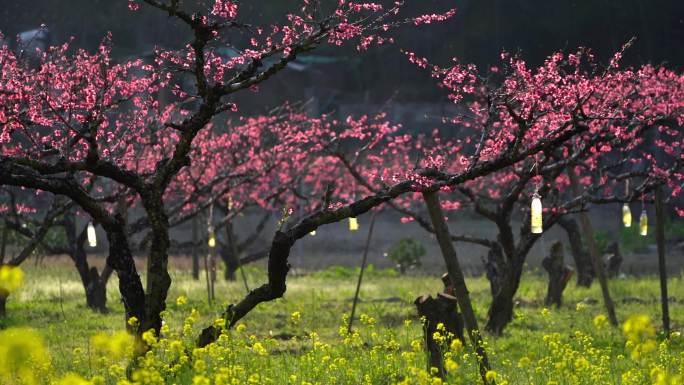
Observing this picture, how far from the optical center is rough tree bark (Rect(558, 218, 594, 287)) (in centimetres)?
2553

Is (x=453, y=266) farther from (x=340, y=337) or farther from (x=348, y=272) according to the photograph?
(x=348, y=272)

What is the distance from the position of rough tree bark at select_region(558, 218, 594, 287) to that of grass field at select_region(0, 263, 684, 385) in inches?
17.3

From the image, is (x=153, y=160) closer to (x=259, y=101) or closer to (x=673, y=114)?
(x=673, y=114)

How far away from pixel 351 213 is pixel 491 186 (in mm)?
32548

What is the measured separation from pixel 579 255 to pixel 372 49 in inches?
994

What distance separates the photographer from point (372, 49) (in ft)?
161

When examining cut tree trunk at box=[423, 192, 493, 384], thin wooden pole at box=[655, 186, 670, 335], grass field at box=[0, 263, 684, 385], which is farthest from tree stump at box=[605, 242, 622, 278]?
cut tree trunk at box=[423, 192, 493, 384]

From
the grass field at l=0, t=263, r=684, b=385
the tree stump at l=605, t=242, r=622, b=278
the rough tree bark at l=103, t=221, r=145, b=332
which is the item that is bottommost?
the grass field at l=0, t=263, r=684, b=385

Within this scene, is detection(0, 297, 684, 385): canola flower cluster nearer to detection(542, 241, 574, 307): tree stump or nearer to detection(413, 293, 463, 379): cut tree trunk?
detection(413, 293, 463, 379): cut tree trunk

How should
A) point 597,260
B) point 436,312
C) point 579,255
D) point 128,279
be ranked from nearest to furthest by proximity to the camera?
point 128,279, point 436,312, point 597,260, point 579,255

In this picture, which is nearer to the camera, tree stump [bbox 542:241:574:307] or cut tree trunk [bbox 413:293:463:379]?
cut tree trunk [bbox 413:293:463:379]

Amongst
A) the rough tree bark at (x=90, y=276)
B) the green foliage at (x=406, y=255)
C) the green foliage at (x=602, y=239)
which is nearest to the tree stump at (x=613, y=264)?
the green foliage at (x=602, y=239)

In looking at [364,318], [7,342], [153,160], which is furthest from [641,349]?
[153,160]

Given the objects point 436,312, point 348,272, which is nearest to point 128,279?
point 436,312
